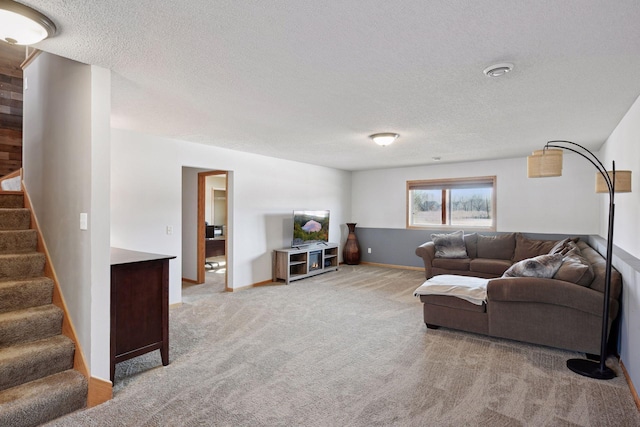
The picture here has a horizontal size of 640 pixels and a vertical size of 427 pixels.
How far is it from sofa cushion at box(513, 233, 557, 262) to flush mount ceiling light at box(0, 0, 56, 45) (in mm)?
6374

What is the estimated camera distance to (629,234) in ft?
11.3

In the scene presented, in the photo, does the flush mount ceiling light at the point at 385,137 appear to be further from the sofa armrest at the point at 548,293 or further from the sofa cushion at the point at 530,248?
the sofa cushion at the point at 530,248

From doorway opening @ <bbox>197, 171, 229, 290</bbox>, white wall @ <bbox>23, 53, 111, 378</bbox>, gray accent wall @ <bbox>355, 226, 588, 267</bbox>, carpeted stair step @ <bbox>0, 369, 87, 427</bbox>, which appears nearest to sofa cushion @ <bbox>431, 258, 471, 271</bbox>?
gray accent wall @ <bbox>355, 226, 588, 267</bbox>

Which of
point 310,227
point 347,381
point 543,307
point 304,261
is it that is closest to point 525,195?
point 543,307

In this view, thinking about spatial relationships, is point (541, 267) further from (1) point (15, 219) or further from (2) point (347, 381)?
(1) point (15, 219)

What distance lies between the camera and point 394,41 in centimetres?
203

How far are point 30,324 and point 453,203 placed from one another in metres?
6.83

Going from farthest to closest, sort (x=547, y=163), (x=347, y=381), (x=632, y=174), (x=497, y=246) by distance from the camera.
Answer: (x=497, y=246)
(x=632, y=174)
(x=547, y=163)
(x=347, y=381)

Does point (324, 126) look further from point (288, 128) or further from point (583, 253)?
point (583, 253)

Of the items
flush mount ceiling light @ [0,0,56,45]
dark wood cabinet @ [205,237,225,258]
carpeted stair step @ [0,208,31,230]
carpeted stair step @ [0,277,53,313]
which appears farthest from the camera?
dark wood cabinet @ [205,237,225,258]

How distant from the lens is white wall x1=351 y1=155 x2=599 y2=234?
19.6ft

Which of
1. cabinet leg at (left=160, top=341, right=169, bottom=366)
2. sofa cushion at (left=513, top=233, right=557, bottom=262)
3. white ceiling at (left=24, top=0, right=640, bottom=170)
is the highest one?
white ceiling at (left=24, top=0, right=640, bottom=170)

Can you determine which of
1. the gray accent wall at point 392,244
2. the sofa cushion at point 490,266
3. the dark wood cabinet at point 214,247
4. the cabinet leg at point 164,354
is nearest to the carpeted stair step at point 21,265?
the cabinet leg at point 164,354

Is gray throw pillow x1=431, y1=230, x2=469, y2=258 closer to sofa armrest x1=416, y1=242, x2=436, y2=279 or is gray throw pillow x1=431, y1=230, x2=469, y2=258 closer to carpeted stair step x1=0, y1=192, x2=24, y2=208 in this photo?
sofa armrest x1=416, y1=242, x2=436, y2=279
